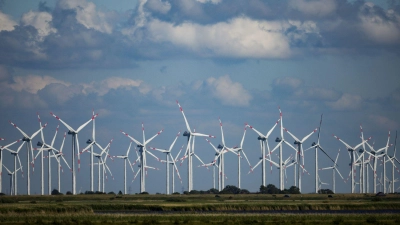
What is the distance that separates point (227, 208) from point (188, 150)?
72.4 meters

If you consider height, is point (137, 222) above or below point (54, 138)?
below

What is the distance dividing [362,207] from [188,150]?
75611 millimetres

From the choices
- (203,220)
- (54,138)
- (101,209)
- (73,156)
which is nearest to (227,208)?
(101,209)

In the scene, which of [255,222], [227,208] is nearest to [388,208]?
[227,208]

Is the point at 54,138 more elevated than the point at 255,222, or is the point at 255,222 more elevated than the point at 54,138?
the point at 54,138

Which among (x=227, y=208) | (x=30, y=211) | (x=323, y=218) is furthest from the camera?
(x=227, y=208)

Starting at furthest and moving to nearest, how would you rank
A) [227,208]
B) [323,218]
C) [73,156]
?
[73,156] → [227,208] → [323,218]

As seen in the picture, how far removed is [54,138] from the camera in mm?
199750

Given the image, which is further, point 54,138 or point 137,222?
point 54,138

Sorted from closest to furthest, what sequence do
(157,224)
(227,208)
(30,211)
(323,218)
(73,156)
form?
1. (157,224)
2. (323,218)
3. (30,211)
4. (227,208)
5. (73,156)

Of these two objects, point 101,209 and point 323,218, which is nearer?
point 323,218

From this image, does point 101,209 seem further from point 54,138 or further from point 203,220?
point 54,138

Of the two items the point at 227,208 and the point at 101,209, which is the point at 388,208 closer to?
the point at 227,208

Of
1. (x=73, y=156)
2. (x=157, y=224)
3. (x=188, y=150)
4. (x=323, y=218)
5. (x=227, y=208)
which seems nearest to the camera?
(x=157, y=224)
